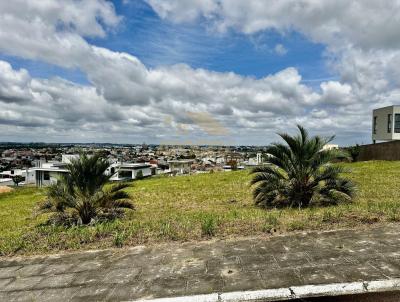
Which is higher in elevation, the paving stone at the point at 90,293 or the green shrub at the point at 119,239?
the green shrub at the point at 119,239

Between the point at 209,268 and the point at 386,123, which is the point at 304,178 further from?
the point at 386,123

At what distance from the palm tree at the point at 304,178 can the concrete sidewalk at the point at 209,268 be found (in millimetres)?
4308

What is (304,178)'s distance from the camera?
954cm

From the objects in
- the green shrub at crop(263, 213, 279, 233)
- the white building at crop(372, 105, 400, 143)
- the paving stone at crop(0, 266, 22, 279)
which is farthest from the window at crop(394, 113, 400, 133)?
the paving stone at crop(0, 266, 22, 279)

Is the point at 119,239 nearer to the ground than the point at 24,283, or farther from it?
farther from it

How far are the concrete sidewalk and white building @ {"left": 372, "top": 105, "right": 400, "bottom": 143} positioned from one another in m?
32.1

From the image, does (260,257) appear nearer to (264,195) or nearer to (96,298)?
(96,298)

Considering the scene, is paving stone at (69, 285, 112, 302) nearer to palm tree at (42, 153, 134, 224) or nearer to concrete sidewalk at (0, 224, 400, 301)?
concrete sidewalk at (0, 224, 400, 301)

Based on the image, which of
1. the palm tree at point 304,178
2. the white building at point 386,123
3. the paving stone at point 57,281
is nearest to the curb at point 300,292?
the paving stone at point 57,281

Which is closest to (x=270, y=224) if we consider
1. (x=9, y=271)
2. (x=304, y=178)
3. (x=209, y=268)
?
(x=209, y=268)

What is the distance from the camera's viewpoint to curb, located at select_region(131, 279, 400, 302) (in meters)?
3.19

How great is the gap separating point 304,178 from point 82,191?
6.18 metres

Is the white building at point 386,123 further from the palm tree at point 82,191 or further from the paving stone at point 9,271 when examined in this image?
the paving stone at point 9,271

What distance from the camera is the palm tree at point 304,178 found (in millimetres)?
9398
